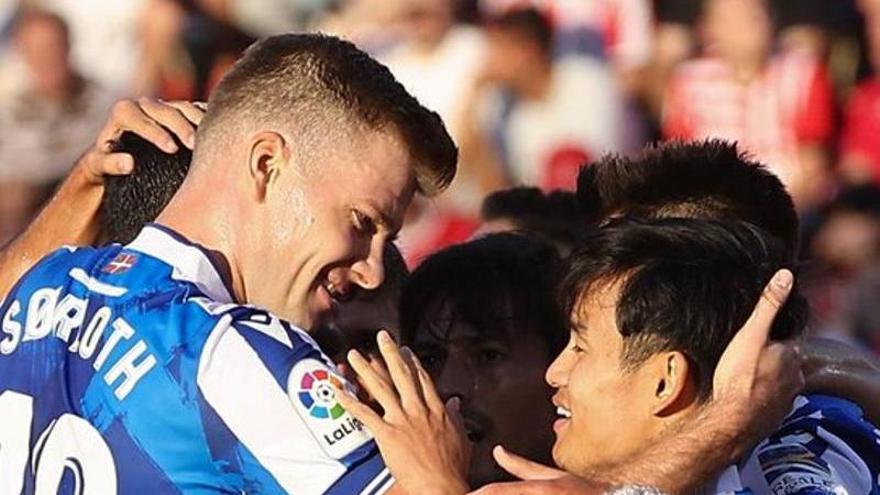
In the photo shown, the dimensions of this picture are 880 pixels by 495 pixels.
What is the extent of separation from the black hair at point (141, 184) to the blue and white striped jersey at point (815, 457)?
4.11 feet

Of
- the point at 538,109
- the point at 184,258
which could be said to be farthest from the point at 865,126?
the point at 184,258

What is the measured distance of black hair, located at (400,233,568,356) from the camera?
4.75m

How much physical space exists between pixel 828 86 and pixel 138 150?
20.7 ft

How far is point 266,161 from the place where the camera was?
365cm

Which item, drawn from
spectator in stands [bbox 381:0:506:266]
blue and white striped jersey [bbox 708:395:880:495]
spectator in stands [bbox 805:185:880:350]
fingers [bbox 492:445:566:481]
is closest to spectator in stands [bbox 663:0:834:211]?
spectator in stands [bbox 805:185:880:350]

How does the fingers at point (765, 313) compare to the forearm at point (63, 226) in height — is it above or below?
below

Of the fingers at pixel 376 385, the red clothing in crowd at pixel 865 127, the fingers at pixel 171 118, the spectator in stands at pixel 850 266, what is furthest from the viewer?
the red clothing in crowd at pixel 865 127

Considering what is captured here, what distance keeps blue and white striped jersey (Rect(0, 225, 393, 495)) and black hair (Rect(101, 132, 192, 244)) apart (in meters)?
0.44

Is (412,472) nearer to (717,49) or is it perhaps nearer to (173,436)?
(173,436)

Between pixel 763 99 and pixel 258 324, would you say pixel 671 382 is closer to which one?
pixel 258 324

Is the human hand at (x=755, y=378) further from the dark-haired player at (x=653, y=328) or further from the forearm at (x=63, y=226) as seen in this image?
the forearm at (x=63, y=226)

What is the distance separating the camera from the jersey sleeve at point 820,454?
376 cm

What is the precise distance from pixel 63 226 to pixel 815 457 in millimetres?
1618

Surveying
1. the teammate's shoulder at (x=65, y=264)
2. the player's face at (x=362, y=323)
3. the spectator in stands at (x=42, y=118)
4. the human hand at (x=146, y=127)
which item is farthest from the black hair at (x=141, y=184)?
the spectator in stands at (x=42, y=118)
